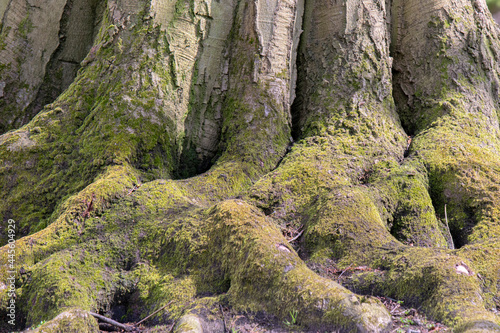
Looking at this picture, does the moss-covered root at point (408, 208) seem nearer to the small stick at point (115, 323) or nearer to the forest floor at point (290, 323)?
the forest floor at point (290, 323)

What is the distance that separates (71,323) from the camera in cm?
241

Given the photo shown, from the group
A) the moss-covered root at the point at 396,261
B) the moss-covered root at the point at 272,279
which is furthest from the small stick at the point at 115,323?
the moss-covered root at the point at 396,261

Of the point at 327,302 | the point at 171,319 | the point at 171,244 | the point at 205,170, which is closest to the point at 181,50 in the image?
the point at 205,170

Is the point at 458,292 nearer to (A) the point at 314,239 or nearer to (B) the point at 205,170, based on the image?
(A) the point at 314,239

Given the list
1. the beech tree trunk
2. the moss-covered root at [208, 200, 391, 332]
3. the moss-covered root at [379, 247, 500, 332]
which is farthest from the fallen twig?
the moss-covered root at [379, 247, 500, 332]

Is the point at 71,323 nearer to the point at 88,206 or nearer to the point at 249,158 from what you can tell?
the point at 88,206

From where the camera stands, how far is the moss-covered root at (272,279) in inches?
93.0

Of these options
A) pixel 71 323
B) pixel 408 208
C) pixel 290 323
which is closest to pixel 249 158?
pixel 408 208

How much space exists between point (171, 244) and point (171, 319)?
62cm

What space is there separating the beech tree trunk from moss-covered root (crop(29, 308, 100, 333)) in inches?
0.5

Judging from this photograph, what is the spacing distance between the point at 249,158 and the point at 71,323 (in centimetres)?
219

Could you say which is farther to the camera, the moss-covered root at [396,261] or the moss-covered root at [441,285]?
the moss-covered root at [396,261]

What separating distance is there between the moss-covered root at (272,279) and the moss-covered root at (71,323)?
2.84ft

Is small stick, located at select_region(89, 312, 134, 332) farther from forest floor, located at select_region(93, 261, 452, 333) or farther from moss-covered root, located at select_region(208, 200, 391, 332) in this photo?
moss-covered root, located at select_region(208, 200, 391, 332)
